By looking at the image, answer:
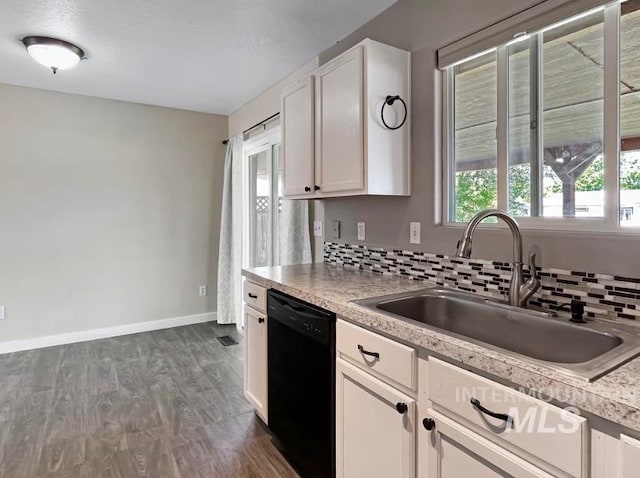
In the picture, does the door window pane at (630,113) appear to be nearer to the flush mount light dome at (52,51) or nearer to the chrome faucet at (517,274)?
the chrome faucet at (517,274)

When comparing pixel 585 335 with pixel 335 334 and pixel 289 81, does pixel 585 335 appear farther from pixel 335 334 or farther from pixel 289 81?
pixel 289 81

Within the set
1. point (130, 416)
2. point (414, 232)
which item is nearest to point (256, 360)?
point (130, 416)

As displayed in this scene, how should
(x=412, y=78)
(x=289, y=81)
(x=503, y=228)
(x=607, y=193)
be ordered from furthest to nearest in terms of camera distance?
1. (x=289, y=81)
2. (x=412, y=78)
3. (x=503, y=228)
4. (x=607, y=193)

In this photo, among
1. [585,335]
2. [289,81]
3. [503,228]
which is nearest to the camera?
[585,335]

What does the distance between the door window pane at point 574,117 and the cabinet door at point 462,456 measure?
3.13 ft

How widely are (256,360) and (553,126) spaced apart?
188 cm

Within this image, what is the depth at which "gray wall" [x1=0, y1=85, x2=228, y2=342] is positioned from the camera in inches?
139

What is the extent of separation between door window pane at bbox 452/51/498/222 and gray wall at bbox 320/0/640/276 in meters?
0.11

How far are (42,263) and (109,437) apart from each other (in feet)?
7.38

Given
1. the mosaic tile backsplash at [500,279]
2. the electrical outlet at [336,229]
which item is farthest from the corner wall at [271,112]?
the mosaic tile backsplash at [500,279]

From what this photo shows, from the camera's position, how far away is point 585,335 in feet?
3.88

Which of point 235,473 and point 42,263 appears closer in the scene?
point 235,473

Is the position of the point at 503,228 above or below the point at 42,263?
above

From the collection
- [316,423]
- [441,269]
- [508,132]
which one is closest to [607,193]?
[508,132]
